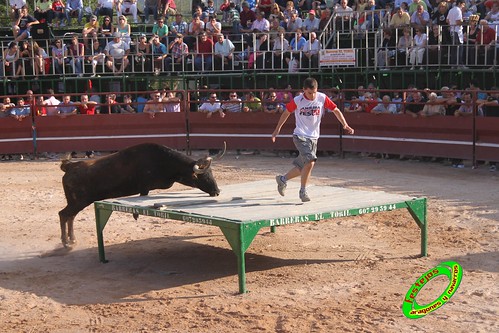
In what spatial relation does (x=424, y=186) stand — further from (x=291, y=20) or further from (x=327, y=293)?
(x=291, y=20)

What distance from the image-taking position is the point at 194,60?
23.5m

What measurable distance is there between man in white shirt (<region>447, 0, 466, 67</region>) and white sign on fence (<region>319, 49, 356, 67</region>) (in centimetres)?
237

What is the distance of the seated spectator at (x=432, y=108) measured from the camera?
18.7 meters

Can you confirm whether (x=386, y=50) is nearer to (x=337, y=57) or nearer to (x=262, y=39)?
(x=337, y=57)

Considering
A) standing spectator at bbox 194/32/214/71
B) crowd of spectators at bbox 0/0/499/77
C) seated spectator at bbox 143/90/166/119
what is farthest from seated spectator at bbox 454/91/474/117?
standing spectator at bbox 194/32/214/71

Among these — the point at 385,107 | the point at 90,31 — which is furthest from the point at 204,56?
the point at 385,107

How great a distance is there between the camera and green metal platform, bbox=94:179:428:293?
30.7 ft

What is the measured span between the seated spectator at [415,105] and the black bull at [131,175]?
876 centimetres

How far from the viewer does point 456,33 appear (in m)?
20.3

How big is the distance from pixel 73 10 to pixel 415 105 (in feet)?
39.6

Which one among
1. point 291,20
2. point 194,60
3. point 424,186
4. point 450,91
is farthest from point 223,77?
point 424,186

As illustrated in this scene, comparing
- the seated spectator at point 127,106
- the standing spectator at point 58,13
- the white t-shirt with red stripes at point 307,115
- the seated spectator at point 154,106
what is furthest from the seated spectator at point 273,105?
the white t-shirt with red stripes at point 307,115

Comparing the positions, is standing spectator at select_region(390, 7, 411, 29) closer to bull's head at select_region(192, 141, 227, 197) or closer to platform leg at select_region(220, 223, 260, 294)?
bull's head at select_region(192, 141, 227, 197)

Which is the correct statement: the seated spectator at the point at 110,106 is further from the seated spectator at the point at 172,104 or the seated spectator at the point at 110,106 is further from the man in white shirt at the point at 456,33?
the man in white shirt at the point at 456,33
